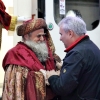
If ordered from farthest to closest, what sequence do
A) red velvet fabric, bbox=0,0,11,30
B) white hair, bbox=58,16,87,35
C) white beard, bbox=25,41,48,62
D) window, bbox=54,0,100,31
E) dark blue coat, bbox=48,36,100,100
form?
1. window, bbox=54,0,100,31
2. red velvet fabric, bbox=0,0,11,30
3. white beard, bbox=25,41,48,62
4. white hair, bbox=58,16,87,35
5. dark blue coat, bbox=48,36,100,100

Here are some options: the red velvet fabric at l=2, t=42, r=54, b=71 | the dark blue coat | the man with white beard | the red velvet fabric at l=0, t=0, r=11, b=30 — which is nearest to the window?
the red velvet fabric at l=0, t=0, r=11, b=30

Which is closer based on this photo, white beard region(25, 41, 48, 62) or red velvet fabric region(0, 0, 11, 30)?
white beard region(25, 41, 48, 62)

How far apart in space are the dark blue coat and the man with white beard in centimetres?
16

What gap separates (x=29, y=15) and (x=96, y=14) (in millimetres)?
914

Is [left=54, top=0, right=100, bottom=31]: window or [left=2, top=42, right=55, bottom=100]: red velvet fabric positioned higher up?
[left=54, top=0, right=100, bottom=31]: window

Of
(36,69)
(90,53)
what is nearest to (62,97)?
(36,69)

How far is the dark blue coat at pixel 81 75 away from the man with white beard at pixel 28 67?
160mm

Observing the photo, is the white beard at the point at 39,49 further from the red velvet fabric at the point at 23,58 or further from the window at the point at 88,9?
the window at the point at 88,9

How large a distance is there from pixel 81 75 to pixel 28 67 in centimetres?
41

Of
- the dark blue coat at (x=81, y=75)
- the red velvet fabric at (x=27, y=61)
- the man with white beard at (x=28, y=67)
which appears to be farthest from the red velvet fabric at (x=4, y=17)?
the dark blue coat at (x=81, y=75)

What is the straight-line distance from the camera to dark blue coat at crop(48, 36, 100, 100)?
1753 millimetres

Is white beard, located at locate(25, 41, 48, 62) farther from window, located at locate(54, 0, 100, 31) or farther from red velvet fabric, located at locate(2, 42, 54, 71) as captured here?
window, located at locate(54, 0, 100, 31)

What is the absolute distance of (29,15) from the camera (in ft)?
9.92

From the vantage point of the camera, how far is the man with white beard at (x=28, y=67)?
1915 millimetres
